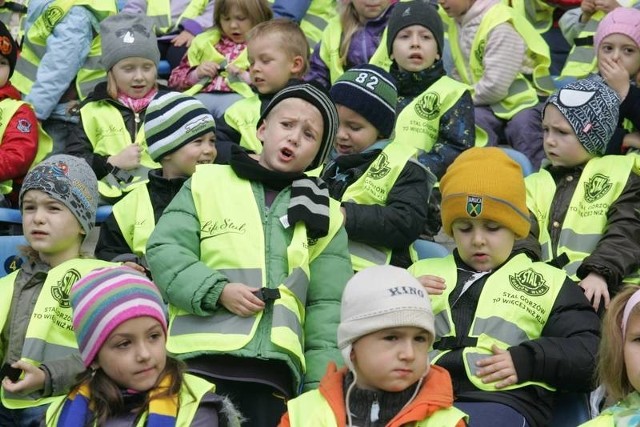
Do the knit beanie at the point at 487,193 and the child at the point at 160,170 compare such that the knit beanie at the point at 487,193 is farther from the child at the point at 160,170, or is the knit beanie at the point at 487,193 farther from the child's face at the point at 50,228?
the child's face at the point at 50,228

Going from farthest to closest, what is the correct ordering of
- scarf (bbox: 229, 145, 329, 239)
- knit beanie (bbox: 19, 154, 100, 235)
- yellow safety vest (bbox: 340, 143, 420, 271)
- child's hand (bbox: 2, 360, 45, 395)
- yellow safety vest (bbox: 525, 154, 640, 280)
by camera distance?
yellow safety vest (bbox: 340, 143, 420, 271)
yellow safety vest (bbox: 525, 154, 640, 280)
knit beanie (bbox: 19, 154, 100, 235)
scarf (bbox: 229, 145, 329, 239)
child's hand (bbox: 2, 360, 45, 395)

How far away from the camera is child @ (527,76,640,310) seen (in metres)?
5.96

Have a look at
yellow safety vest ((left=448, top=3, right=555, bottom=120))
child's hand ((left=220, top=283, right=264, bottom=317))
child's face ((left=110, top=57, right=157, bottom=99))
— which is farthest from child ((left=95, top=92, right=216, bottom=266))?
yellow safety vest ((left=448, top=3, right=555, bottom=120))

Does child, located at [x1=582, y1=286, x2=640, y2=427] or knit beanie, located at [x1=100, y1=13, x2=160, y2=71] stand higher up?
child, located at [x1=582, y1=286, x2=640, y2=427]

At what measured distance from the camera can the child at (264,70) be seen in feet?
24.7

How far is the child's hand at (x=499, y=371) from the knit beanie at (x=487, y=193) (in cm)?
67

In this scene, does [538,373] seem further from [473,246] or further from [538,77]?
[538,77]

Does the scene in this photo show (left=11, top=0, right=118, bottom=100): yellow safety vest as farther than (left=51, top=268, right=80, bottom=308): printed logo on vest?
Yes

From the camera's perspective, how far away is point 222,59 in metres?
8.55

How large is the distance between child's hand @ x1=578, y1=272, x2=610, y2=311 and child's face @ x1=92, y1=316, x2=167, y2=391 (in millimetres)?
2068

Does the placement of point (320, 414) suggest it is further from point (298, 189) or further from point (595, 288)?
point (595, 288)

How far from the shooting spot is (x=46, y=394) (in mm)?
5051

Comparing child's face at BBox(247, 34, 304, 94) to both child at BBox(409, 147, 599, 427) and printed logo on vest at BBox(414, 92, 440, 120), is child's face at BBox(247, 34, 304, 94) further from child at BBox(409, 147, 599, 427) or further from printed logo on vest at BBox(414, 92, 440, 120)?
child at BBox(409, 147, 599, 427)

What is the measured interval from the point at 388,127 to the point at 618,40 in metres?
1.57
